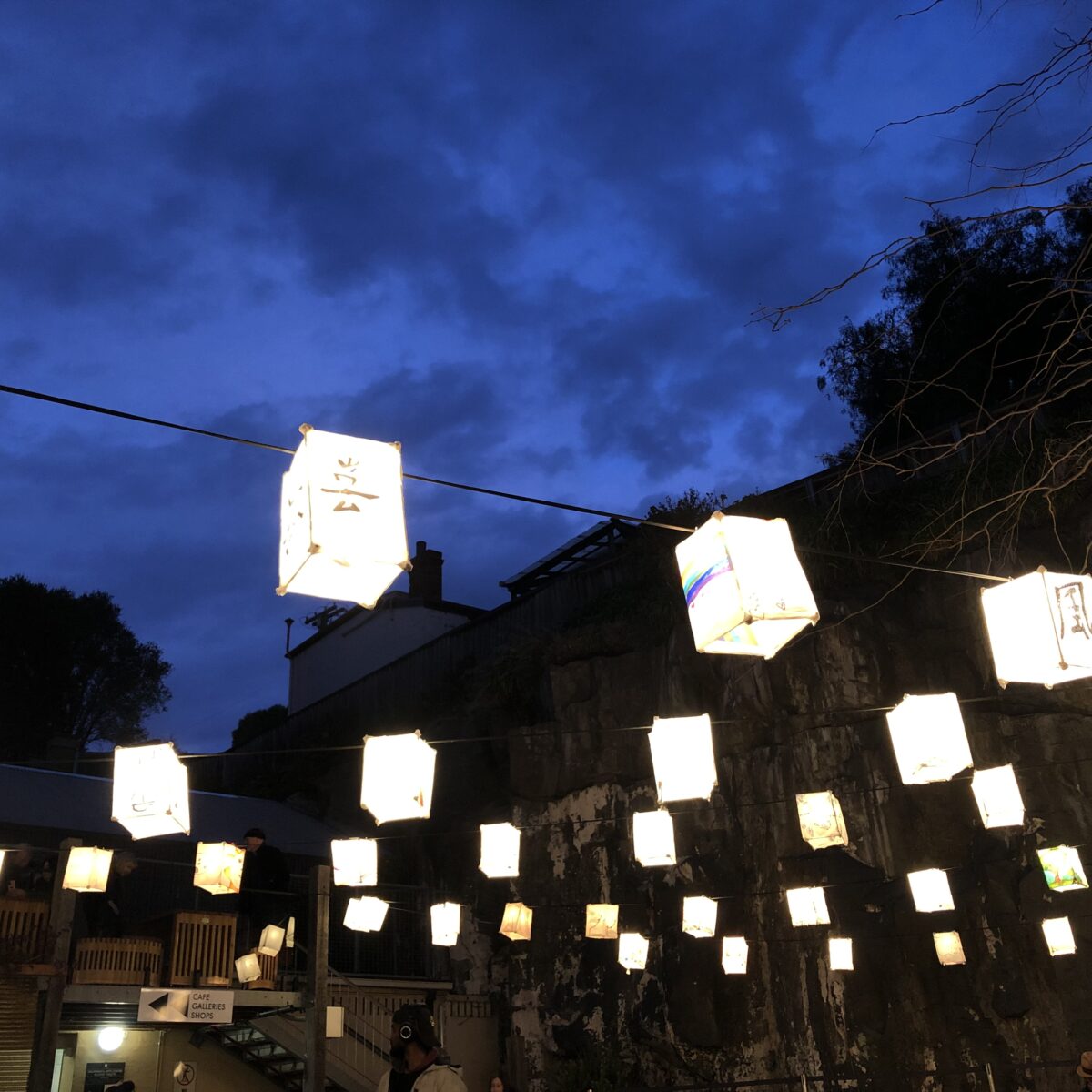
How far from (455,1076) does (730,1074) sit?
12091 millimetres

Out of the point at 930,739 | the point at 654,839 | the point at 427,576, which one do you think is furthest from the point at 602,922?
the point at 427,576

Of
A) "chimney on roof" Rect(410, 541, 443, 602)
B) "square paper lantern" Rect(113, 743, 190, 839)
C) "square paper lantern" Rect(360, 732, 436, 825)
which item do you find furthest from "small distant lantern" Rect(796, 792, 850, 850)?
"chimney on roof" Rect(410, 541, 443, 602)

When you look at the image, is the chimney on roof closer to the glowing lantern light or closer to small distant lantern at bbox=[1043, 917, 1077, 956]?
the glowing lantern light

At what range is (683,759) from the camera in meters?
10.5

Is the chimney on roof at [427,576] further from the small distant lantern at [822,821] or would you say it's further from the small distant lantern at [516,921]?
the small distant lantern at [822,821]

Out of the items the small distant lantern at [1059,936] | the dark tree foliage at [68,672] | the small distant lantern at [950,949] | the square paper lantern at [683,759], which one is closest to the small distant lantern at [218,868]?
the square paper lantern at [683,759]

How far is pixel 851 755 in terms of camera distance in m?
14.4

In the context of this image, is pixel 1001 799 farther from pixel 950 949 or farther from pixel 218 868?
pixel 218 868

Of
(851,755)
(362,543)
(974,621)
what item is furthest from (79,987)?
(974,621)

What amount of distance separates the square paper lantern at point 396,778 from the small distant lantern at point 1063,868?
24.6ft

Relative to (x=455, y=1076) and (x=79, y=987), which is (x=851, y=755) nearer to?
(x=79, y=987)

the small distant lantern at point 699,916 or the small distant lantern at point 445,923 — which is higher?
the small distant lantern at point 445,923

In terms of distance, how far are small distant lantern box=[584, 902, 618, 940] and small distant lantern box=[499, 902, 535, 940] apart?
120cm

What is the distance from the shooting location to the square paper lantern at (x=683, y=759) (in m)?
10.4
